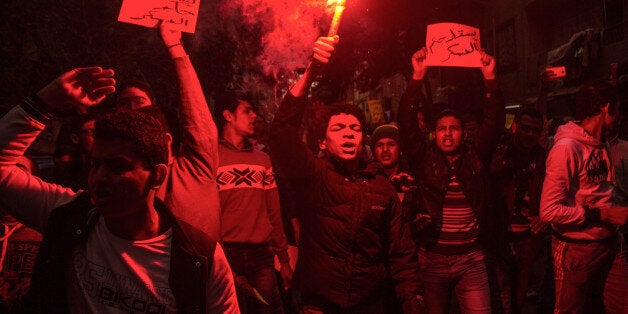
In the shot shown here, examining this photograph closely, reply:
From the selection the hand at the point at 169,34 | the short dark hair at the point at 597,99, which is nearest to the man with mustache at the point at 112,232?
the hand at the point at 169,34

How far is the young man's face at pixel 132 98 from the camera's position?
10.7ft

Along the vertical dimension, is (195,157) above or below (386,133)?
below

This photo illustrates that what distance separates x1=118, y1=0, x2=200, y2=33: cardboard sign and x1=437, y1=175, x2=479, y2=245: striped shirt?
266 cm

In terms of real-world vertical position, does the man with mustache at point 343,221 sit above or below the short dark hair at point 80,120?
below

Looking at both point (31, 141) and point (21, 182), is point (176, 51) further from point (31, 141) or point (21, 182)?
point (21, 182)

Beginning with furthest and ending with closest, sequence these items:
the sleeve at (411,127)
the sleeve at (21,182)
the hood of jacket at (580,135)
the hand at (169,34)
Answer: the sleeve at (411,127) < the hood of jacket at (580,135) < the hand at (169,34) < the sleeve at (21,182)

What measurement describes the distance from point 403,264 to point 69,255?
2227 mm

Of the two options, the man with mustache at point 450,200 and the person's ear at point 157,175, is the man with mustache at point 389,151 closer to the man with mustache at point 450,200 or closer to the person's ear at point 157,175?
the man with mustache at point 450,200

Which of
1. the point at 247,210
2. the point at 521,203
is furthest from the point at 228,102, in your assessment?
the point at 521,203

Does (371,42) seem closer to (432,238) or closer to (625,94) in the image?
(625,94)

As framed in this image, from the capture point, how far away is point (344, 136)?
3443mm

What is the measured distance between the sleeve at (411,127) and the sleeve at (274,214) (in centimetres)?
133

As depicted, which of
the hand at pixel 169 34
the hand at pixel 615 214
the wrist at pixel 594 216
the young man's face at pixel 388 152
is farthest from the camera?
the young man's face at pixel 388 152

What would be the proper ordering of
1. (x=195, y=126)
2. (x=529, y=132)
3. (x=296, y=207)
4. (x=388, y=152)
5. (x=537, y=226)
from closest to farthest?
(x=195, y=126) → (x=296, y=207) → (x=388, y=152) → (x=537, y=226) → (x=529, y=132)
